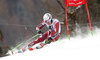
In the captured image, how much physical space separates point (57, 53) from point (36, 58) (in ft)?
0.79

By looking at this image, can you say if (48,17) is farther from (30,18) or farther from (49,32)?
(30,18)

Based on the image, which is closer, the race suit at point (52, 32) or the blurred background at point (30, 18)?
the race suit at point (52, 32)

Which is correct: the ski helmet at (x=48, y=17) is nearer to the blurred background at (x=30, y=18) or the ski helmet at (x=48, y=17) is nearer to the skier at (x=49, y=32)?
the skier at (x=49, y=32)

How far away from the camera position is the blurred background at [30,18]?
80.4 inches

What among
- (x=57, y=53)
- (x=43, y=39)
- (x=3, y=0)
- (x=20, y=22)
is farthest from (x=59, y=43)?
(x=3, y=0)

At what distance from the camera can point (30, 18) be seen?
2.27 meters

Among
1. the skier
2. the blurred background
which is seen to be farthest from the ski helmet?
the blurred background

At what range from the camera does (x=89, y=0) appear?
2590 mm

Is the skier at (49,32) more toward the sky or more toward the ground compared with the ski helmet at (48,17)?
more toward the ground

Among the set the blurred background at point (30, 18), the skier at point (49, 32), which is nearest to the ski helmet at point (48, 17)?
the skier at point (49, 32)

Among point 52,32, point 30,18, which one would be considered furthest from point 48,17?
point 30,18

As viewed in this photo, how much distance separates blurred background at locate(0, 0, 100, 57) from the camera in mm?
2041

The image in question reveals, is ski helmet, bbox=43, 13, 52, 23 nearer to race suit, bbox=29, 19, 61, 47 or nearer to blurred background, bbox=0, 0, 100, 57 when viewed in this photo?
race suit, bbox=29, 19, 61, 47

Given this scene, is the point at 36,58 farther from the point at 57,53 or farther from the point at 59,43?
the point at 59,43
